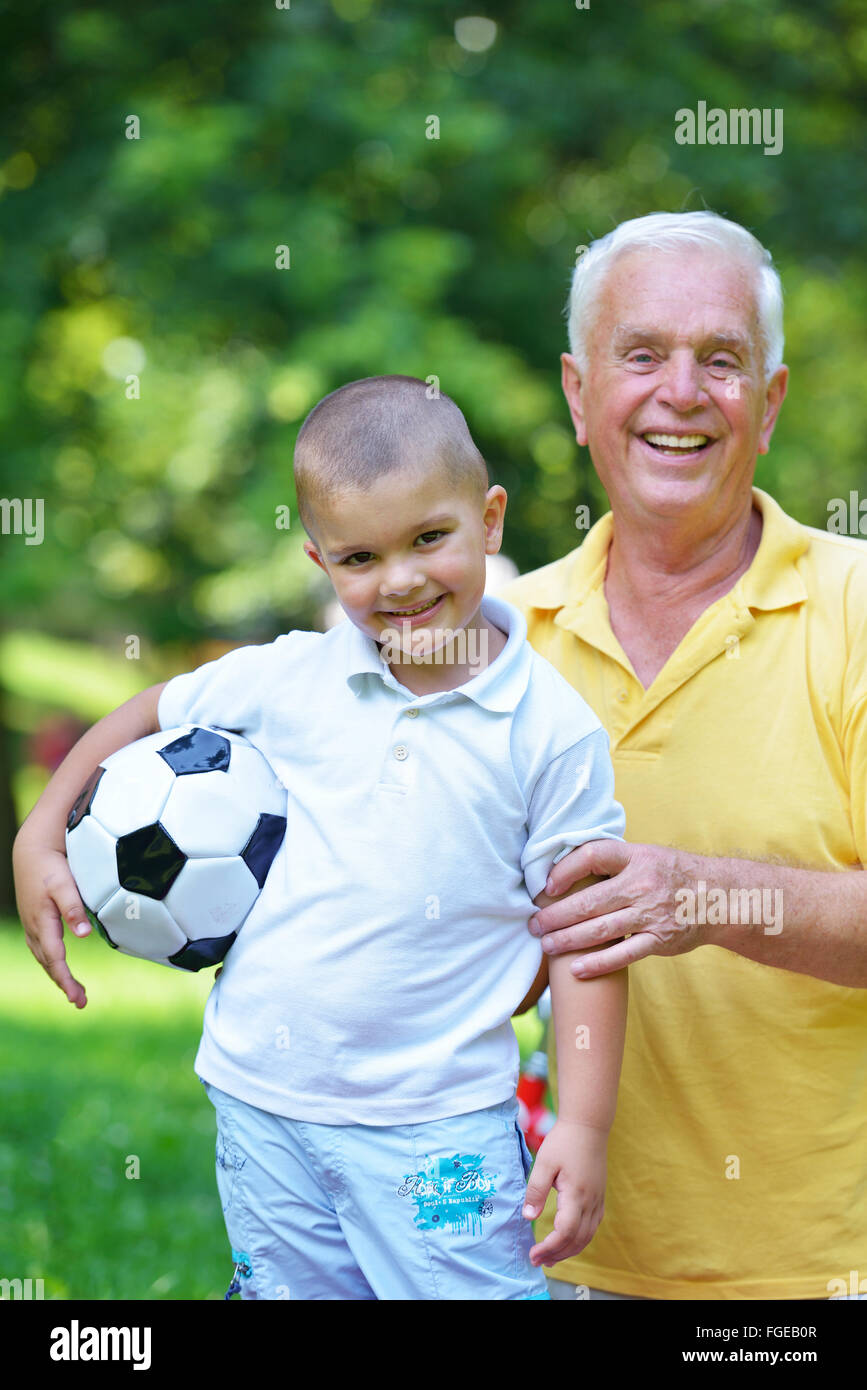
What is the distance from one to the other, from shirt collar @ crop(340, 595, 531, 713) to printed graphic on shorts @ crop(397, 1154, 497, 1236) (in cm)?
70

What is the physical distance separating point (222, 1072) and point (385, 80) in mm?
7520

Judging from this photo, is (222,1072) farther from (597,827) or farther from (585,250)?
(585,250)

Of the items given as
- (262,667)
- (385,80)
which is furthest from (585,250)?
(385,80)

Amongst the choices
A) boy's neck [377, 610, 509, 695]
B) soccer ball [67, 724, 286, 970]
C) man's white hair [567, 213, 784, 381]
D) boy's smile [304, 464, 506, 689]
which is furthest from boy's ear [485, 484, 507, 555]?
man's white hair [567, 213, 784, 381]

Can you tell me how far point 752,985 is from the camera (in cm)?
268

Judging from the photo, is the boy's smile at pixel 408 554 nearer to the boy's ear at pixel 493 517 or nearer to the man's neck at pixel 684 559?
the boy's ear at pixel 493 517

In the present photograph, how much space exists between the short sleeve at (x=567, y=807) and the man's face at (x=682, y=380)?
0.76 m

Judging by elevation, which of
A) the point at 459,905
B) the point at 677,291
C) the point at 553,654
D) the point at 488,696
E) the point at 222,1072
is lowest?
the point at 222,1072

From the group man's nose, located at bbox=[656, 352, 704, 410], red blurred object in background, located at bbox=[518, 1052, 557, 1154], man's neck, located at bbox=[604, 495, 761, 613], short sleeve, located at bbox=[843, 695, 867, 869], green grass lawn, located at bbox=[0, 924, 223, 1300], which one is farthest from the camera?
red blurred object in background, located at bbox=[518, 1052, 557, 1154]

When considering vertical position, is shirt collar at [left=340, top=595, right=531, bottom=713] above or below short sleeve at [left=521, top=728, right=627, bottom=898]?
above

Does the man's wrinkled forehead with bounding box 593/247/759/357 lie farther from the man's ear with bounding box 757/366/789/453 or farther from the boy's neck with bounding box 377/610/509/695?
the boy's neck with bounding box 377/610/509/695

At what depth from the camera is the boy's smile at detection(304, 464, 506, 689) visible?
7.02 ft

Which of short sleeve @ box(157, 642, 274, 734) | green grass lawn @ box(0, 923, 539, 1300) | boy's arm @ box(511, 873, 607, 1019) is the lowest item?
green grass lawn @ box(0, 923, 539, 1300)

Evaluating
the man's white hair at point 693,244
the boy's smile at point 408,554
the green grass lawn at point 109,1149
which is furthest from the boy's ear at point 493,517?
the green grass lawn at point 109,1149
